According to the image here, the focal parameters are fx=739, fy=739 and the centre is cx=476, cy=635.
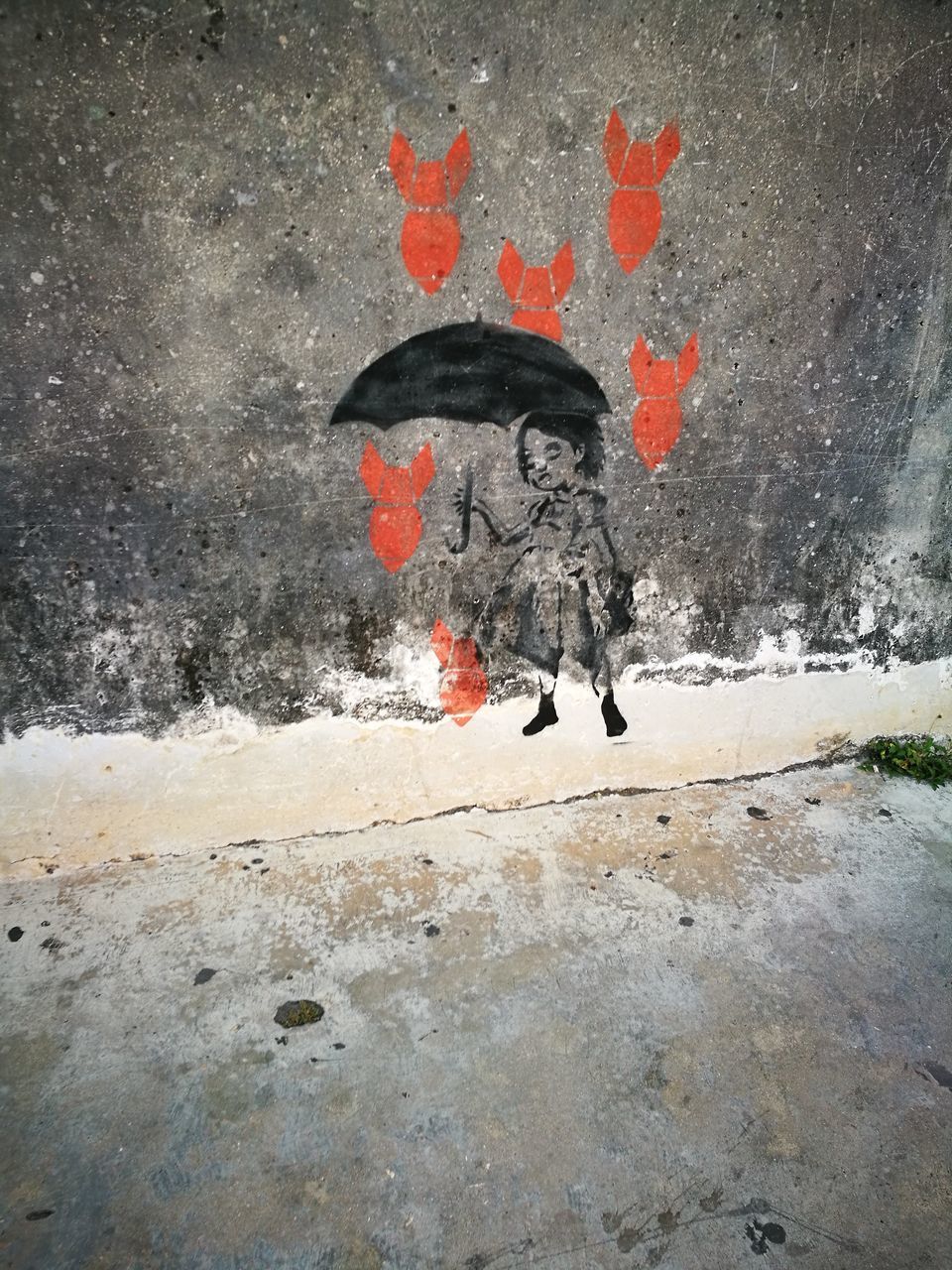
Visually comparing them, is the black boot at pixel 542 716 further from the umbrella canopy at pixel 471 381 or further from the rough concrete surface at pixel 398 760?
the umbrella canopy at pixel 471 381

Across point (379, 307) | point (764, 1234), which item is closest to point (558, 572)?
point (379, 307)

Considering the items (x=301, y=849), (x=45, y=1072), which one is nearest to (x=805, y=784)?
(x=301, y=849)

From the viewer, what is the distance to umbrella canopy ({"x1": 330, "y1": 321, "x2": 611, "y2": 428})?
2.16 meters

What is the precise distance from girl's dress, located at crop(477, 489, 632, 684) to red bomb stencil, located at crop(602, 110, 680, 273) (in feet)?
2.40

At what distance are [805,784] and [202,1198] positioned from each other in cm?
228

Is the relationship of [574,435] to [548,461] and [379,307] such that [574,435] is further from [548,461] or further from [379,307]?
[379,307]

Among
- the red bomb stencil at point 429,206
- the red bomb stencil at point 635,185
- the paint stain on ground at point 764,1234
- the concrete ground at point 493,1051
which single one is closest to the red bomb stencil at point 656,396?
the red bomb stencil at point 635,185

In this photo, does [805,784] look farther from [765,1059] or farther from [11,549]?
[11,549]

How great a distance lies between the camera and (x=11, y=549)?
208 centimetres

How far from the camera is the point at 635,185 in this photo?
2.11 meters

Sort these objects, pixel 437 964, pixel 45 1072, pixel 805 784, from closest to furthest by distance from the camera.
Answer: pixel 45 1072, pixel 437 964, pixel 805 784

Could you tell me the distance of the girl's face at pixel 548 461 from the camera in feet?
7.62

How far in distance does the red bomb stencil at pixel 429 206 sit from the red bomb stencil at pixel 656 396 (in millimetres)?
636

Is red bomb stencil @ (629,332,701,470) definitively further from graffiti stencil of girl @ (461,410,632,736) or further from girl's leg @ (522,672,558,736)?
girl's leg @ (522,672,558,736)
